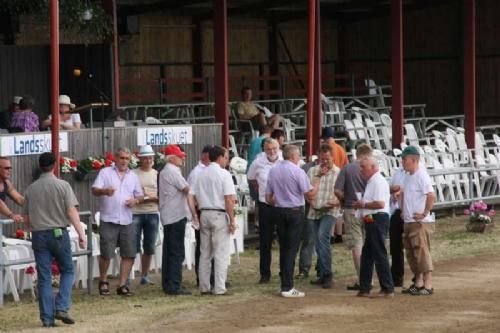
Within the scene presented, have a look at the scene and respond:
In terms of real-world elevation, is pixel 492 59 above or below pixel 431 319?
above

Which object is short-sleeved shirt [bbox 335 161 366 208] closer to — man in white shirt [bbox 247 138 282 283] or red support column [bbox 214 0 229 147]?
man in white shirt [bbox 247 138 282 283]

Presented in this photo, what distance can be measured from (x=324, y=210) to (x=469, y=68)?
34.6ft

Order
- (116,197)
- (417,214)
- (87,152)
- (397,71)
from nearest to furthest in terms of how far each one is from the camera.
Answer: (417,214)
(116,197)
(87,152)
(397,71)

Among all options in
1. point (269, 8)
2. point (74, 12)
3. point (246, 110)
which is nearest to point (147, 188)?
point (74, 12)

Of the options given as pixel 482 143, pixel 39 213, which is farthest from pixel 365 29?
pixel 39 213

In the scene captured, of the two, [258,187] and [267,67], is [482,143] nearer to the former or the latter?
[267,67]

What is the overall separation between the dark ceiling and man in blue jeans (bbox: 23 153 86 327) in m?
13.3

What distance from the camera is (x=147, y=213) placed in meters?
15.4

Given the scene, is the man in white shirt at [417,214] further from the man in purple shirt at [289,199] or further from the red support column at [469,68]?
the red support column at [469,68]

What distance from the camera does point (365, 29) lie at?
33.2m

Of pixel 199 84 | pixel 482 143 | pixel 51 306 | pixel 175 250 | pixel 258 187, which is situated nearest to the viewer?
pixel 51 306

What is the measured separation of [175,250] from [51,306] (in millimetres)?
2353

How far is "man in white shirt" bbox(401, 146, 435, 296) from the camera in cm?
1476

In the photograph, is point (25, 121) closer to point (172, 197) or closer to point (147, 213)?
point (147, 213)
